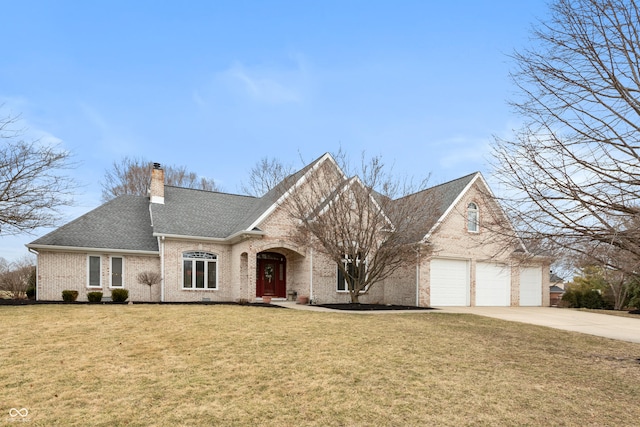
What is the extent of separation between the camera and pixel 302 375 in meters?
7.34

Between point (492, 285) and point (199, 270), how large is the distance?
1607 centimetres

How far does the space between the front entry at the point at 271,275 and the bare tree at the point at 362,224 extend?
4.30 metres

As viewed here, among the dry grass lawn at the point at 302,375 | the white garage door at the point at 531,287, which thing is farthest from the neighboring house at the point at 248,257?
the dry grass lawn at the point at 302,375

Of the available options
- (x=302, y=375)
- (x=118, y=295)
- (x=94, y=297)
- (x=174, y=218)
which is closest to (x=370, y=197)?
(x=174, y=218)

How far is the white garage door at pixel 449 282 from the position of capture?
22297 millimetres

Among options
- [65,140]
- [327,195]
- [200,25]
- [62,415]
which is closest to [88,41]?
[200,25]

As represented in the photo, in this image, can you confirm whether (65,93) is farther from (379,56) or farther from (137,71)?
(379,56)

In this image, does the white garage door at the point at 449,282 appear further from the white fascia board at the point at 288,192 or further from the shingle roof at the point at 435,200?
the white fascia board at the point at 288,192

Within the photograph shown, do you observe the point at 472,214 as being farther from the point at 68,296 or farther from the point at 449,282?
the point at 68,296

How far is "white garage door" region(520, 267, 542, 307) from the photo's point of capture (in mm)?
25172

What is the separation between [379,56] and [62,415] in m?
13.0

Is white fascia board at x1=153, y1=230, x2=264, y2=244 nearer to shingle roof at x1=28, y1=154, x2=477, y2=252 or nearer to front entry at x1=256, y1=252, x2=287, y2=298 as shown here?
shingle roof at x1=28, y1=154, x2=477, y2=252

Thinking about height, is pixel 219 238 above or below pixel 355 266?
above

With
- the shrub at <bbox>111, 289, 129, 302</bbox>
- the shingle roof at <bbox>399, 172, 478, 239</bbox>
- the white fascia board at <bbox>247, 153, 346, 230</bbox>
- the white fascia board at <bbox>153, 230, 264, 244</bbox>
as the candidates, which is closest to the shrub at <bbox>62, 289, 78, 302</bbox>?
the shrub at <bbox>111, 289, 129, 302</bbox>
